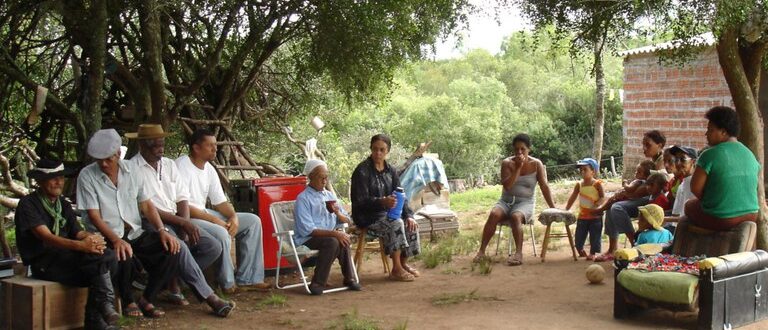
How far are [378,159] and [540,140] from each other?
873 inches

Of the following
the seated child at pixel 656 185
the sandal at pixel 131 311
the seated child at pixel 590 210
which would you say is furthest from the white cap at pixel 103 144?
the seated child at pixel 656 185

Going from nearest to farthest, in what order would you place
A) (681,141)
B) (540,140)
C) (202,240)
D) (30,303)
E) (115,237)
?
1. (30,303)
2. (115,237)
3. (202,240)
4. (681,141)
5. (540,140)

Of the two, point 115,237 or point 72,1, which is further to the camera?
point 72,1

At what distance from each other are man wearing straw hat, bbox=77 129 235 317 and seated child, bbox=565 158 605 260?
4070mm

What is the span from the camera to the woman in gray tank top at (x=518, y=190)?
8.96 m

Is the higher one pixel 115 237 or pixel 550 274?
pixel 115 237

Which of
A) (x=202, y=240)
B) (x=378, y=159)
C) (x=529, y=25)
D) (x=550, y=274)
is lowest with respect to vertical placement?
(x=550, y=274)

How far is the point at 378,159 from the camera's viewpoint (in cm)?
825

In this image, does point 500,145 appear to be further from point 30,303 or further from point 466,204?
point 30,303

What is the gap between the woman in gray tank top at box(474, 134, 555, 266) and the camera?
896cm

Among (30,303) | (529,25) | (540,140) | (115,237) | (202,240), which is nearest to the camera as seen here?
(30,303)

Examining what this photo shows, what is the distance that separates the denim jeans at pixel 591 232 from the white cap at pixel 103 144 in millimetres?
4982

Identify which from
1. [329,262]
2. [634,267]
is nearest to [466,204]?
[329,262]

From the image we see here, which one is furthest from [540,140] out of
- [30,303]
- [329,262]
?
[30,303]
